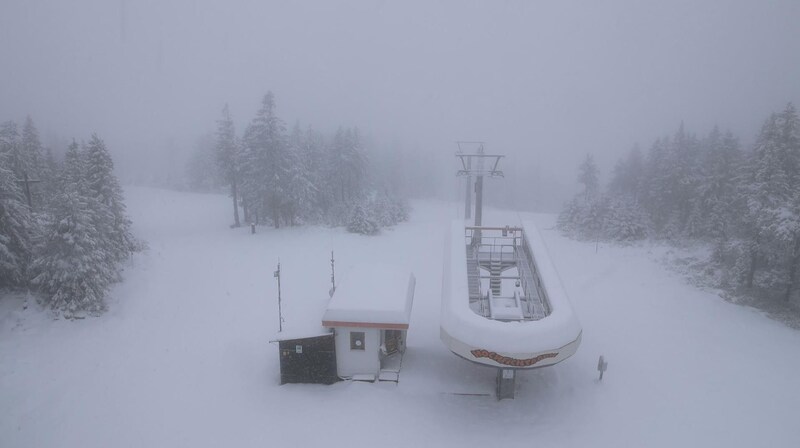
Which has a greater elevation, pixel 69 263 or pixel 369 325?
pixel 69 263

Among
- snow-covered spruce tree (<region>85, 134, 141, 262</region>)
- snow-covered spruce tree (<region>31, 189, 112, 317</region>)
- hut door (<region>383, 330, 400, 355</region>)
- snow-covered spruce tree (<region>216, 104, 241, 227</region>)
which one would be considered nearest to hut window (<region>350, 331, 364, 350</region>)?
hut door (<region>383, 330, 400, 355</region>)

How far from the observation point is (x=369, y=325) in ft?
41.3

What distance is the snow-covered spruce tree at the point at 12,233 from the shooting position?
16.4 metres

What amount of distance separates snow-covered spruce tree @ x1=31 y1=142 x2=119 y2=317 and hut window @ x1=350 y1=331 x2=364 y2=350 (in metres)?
11.8

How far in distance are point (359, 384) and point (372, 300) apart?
2724 mm

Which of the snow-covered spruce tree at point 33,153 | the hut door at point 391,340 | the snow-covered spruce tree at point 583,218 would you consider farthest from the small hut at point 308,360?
the snow-covered spruce tree at point 583,218

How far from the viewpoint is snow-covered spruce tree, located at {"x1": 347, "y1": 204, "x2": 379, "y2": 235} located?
33594 millimetres

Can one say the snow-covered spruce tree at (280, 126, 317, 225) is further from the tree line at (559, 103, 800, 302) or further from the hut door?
the tree line at (559, 103, 800, 302)

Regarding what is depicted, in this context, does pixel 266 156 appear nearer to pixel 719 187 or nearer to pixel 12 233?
pixel 12 233

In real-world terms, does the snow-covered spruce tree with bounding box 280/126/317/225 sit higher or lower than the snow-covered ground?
higher

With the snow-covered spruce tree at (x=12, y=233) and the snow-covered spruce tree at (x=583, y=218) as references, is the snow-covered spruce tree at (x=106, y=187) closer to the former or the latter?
the snow-covered spruce tree at (x=12, y=233)

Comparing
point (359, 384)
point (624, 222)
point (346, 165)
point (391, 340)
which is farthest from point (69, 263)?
point (624, 222)

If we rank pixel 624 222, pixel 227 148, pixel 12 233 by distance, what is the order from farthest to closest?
pixel 624 222 < pixel 227 148 < pixel 12 233

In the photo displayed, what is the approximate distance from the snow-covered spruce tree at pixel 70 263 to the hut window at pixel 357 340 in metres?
11.8
